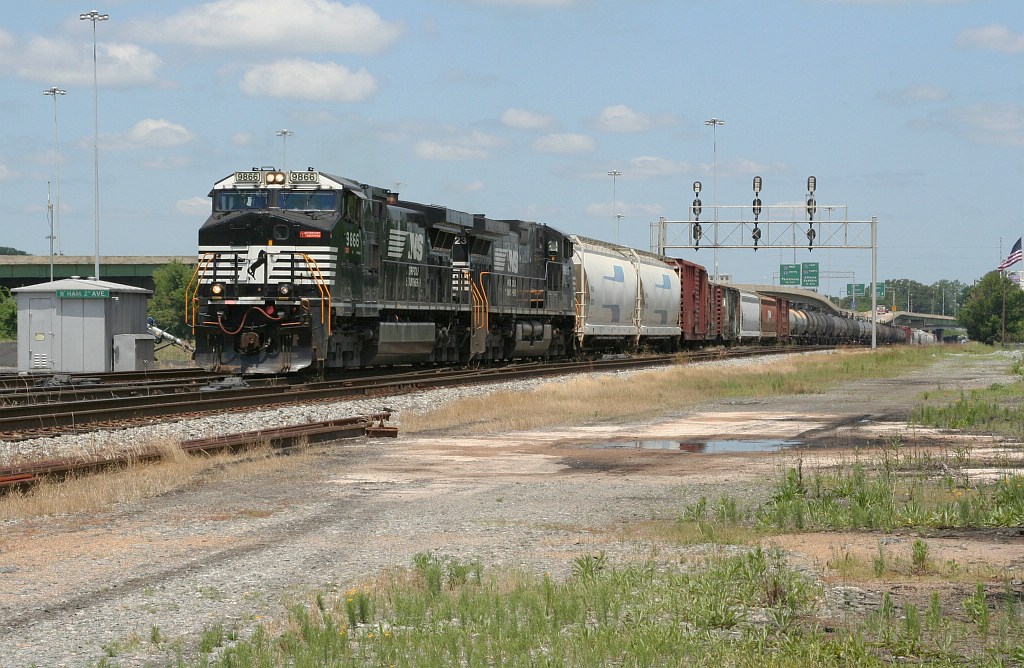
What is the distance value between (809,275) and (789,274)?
92.4 inches

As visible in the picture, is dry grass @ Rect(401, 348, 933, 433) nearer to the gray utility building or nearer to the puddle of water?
the puddle of water

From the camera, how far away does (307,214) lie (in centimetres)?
2281

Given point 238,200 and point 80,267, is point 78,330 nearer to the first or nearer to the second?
point 238,200

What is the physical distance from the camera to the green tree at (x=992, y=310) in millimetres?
152125

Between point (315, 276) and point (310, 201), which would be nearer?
point (315, 276)

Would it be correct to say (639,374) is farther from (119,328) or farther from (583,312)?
(119,328)

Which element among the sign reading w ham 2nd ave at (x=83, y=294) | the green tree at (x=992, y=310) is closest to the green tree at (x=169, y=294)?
the sign reading w ham 2nd ave at (x=83, y=294)

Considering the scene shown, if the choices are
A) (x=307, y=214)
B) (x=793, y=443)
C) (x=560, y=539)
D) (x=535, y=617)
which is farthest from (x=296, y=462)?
(x=307, y=214)

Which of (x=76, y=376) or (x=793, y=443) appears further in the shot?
(x=76, y=376)

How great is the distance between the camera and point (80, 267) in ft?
296

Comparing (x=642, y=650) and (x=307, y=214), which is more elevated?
(x=307, y=214)

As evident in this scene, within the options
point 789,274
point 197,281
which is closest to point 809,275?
point 789,274

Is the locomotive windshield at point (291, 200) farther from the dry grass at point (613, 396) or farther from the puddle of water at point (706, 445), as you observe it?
the puddle of water at point (706, 445)

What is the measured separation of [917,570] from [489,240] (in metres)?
24.1
